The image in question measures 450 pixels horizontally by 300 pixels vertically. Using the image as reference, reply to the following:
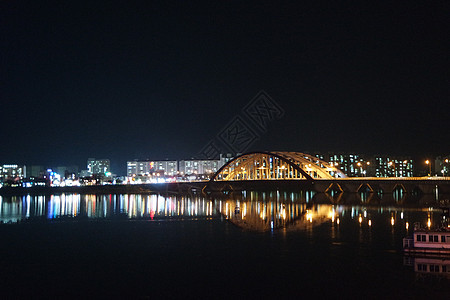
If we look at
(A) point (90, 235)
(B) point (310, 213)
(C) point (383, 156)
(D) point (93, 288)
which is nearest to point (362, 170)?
(C) point (383, 156)

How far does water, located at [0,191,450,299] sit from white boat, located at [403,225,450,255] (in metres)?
1.16

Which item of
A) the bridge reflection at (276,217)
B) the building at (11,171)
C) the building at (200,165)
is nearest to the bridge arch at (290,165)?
the bridge reflection at (276,217)

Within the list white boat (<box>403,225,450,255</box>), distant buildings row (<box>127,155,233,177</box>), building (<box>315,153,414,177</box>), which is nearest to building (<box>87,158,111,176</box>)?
distant buildings row (<box>127,155,233,177</box>)

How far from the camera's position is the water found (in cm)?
1697

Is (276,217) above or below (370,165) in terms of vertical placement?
below

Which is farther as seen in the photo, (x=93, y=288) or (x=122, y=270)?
(x=122, y=270)

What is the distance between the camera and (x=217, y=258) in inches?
882

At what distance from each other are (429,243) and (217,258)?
10.4m

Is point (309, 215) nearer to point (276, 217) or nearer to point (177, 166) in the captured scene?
point (276, 217)

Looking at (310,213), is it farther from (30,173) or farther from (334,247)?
(30,173)

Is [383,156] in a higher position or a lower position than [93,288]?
higher

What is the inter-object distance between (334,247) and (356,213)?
17.2 m

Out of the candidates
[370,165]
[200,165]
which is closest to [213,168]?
[200,165]

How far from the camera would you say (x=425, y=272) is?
1828 cm
